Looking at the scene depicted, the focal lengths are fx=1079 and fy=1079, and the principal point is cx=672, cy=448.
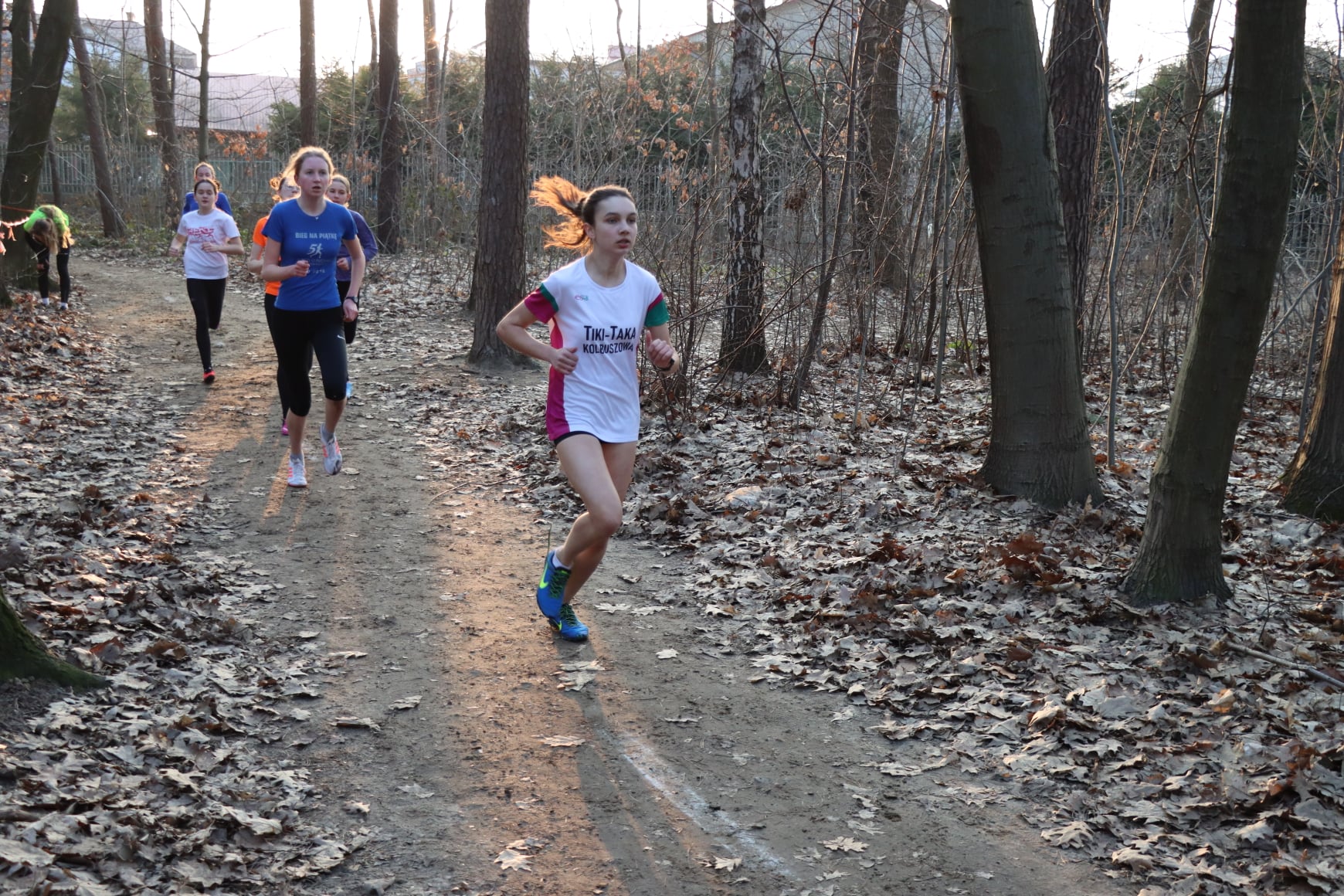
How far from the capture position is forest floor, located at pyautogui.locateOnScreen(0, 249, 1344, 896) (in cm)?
345

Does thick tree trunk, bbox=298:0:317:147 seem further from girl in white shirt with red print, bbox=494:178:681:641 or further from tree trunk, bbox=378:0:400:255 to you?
girl in white shirt with red print, bbox=494:178:681:641

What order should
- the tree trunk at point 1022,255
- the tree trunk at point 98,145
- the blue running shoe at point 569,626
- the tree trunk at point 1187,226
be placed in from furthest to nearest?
the tree trunk at point 98,145
the tree trunk at point 1187,226
the tree trunk at point 1022,255
the blue running shoe at point 569,626

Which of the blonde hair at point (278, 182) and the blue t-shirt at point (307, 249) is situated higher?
the blonde hair at point (278, 182)

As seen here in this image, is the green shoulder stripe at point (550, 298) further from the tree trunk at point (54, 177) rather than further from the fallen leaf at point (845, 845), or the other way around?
the tree trunk at point (54, 177)

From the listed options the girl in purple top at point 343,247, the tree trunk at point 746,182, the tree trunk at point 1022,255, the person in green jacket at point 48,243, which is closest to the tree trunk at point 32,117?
the person in green jacket at point 48,243

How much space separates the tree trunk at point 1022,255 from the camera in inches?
249

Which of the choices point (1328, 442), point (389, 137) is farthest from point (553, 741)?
point (389, 137)

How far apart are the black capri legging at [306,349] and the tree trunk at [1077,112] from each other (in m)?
6.04

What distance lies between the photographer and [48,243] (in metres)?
15.4

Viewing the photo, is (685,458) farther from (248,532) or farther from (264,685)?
(264,685)

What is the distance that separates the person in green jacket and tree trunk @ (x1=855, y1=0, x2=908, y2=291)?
11417mm

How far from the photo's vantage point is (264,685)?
15.4 ft

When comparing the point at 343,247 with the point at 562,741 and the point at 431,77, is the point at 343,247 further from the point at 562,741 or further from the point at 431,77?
the point at 431,77

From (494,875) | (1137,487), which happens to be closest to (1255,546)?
(1137,487)
